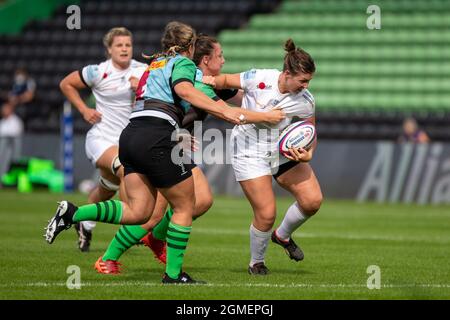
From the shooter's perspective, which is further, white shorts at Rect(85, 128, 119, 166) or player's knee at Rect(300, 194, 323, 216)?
white shorts at Rect(85, 128, 119, 166)

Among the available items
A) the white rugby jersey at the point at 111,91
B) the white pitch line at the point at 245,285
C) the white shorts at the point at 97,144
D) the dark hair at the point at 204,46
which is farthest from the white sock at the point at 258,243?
the white rugby jersey at the point at 111,91

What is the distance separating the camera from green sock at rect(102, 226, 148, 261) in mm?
7852

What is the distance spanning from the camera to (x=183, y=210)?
7.31 m

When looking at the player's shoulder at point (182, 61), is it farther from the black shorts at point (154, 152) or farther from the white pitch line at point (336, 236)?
the white pitch line at point (336, 236)

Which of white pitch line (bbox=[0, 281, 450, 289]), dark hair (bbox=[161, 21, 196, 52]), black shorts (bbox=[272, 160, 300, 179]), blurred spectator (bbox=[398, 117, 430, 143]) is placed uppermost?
dark hair (bbox=[161, 21, 196, 52])

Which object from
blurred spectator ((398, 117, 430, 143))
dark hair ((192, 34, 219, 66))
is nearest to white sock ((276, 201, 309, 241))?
dark hair ((192, 34, 219, 66))

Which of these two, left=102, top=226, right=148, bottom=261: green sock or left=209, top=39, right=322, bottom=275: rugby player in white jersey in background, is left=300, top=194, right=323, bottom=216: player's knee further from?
left=102, top=226, right=148, bottom=261: green sock

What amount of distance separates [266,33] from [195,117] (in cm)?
1845

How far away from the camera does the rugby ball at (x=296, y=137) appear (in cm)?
816

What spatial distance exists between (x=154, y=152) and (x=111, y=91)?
3.55 metres

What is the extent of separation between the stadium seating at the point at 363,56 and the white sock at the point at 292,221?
44.7 ft

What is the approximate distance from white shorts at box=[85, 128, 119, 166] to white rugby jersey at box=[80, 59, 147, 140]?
43 millimetres
